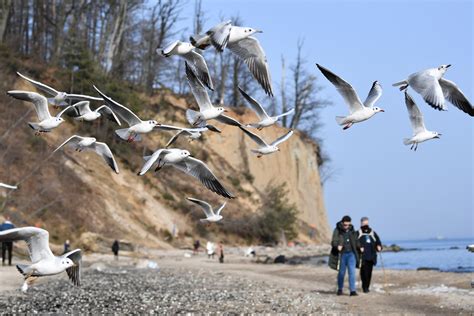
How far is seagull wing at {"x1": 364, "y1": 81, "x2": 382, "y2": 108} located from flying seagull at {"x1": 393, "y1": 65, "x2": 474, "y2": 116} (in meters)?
0.47

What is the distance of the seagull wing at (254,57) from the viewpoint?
1160 cm

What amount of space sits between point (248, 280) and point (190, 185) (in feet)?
75.3

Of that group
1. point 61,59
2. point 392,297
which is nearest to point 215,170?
point 61,59

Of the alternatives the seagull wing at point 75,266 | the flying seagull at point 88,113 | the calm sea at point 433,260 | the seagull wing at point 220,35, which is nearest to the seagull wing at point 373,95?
the seagull wing at point 220,35

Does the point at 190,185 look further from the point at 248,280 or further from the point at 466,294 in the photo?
the point at 466,294

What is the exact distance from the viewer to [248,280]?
62.3 ft

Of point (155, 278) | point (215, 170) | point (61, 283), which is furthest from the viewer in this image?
point (215, 170)

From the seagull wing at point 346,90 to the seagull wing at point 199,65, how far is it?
70.7 inches

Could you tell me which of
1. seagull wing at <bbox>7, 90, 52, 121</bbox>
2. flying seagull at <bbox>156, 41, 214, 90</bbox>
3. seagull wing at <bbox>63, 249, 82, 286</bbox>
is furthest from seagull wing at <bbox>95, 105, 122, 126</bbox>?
seagull wing at <bbox>63, 249, 82, 286</bbox>

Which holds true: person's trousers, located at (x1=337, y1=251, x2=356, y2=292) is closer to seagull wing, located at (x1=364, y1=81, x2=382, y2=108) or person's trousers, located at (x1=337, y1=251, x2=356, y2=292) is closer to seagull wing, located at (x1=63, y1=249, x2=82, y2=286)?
seagull wing, located at (x1=364, y1=81, x2=382, y2=108)

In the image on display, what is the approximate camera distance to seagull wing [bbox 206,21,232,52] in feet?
31.8

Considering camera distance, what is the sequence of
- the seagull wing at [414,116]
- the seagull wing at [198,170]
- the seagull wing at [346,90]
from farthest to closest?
the seagull wing at [198,170], the seagull wing at [414,116], the seagull wing at [346,90]

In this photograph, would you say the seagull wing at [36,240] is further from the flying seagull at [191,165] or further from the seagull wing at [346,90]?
the seagull wing at [346,90]

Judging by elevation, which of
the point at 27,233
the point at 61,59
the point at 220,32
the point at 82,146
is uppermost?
the point at 61,59
